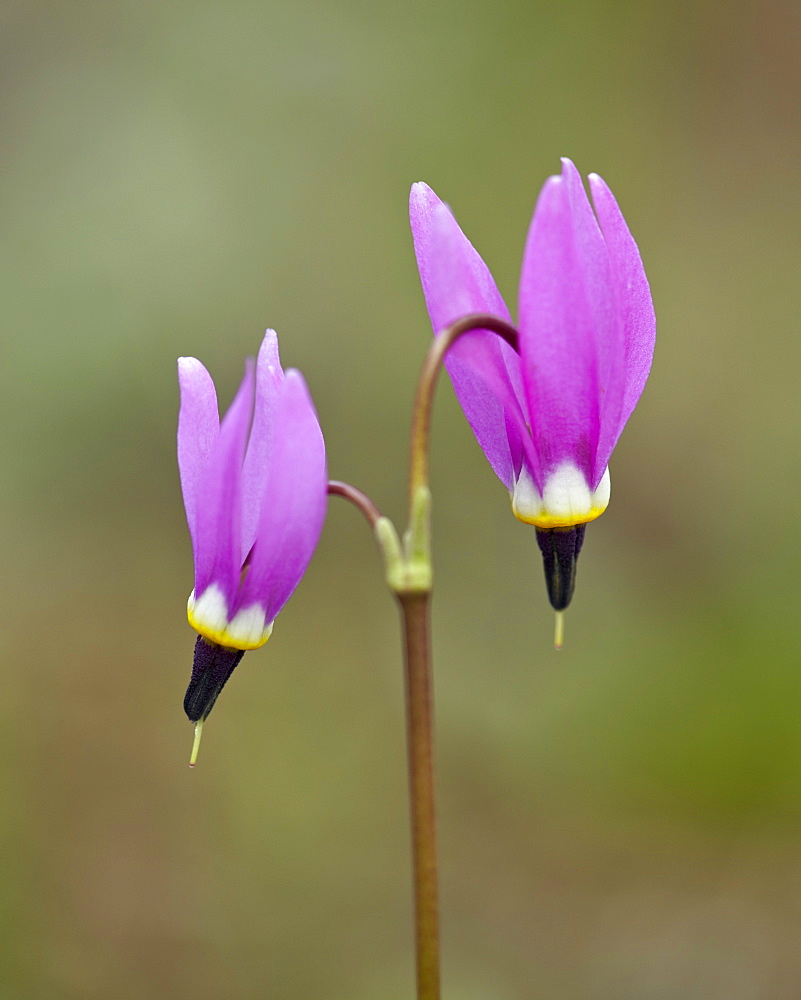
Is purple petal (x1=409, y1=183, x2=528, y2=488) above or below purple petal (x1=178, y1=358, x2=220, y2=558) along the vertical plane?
above

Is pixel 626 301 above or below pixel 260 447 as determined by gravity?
above

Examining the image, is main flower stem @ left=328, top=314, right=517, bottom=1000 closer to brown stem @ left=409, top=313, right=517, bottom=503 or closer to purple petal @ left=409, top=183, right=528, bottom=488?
brown stem @ left=409, top=313, right=517, bottom=503

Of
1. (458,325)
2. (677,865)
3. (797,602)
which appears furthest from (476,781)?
(458,325)

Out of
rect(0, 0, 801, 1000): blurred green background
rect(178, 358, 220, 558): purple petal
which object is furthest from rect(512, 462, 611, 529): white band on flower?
rect(0, 0, 801, 1000): blurred green background

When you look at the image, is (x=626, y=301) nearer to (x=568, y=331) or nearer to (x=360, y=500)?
(x=568, y=331)

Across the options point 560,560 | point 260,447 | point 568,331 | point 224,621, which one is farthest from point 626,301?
Answer: point 224,621

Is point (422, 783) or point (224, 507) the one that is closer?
point (422, 783)

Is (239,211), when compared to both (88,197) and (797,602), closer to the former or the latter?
(88,197)
